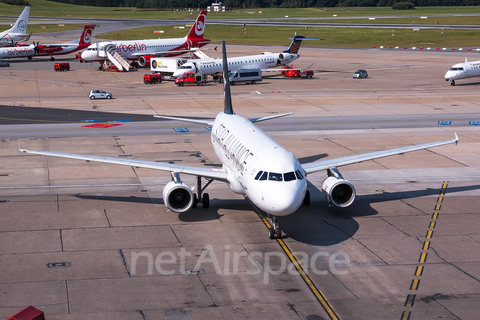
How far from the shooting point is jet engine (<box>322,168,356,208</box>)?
28.6 metres

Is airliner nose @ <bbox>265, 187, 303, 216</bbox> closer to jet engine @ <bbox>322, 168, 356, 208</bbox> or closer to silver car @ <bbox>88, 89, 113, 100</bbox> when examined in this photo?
jet engine @ <bbox>322, 168, 356, 208</bbox>

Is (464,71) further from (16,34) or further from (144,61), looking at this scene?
(16,34)

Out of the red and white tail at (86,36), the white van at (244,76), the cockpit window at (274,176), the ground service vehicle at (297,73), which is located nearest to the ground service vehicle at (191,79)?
the white van at (244,76)

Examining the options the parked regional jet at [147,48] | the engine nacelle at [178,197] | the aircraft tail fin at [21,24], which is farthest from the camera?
the aircraft tail fin at [21,24]

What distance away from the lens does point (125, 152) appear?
42469mm

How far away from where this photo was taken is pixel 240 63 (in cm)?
8950

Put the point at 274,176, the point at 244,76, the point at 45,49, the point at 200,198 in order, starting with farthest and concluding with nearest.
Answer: the point at 45,49 < the point at 244,76 < the point at 200,198 < the point at 274,176

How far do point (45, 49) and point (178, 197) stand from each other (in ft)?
324

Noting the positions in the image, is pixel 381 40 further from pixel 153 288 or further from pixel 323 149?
pixel 153 288

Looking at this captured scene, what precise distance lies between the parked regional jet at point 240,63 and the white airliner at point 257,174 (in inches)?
2092

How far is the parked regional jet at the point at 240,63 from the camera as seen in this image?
283 feet

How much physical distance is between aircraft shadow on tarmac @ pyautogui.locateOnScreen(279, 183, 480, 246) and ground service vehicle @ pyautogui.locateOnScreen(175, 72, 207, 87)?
175 ft

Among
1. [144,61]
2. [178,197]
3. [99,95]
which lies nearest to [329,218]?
[178,197]

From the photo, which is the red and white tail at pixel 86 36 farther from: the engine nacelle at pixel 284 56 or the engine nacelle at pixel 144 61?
the engine nacelle at pixel 284 56
